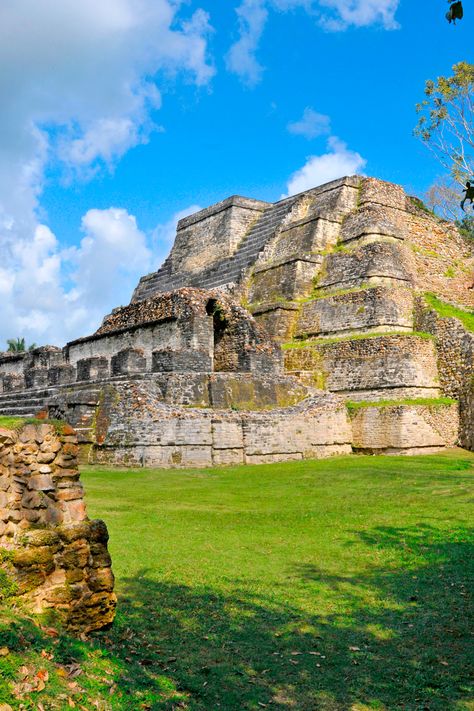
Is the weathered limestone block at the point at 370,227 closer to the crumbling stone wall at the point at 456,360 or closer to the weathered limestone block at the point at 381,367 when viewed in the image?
the crumbling stone wall at the point at 456,360

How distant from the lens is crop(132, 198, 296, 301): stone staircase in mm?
24078

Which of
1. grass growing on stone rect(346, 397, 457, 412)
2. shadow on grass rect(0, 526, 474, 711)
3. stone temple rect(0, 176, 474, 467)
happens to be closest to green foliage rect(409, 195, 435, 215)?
stone temple rect(0, 176, 474, 467)

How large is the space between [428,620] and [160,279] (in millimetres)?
24214

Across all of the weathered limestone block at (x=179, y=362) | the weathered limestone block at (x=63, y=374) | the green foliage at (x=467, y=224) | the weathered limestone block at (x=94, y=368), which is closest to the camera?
the weathered limestone block at (x=179, y=362)

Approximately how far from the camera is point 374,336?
57.9ft

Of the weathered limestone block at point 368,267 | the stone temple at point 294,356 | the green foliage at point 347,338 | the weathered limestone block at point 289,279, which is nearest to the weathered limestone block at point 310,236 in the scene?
the stone temple at point 294,356

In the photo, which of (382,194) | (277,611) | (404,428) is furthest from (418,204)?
(277,611)

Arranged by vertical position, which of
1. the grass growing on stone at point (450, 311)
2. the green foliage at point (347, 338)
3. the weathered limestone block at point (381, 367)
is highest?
the grass growing on stone at point (450, 311)

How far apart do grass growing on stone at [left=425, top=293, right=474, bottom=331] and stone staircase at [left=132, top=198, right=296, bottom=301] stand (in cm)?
686

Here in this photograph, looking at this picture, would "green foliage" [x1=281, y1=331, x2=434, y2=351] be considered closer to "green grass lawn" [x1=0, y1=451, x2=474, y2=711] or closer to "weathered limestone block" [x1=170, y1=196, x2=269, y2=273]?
"weathered limestone block" [x1=170, y1=196, x2=269, y2=273]

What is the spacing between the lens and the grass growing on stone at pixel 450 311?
18141mm

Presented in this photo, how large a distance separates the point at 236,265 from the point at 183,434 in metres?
12.0

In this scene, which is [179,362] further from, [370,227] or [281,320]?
[370,227]

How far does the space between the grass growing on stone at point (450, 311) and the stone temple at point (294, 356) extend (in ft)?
0.46
